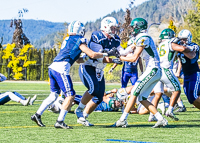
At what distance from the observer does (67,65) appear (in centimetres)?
712

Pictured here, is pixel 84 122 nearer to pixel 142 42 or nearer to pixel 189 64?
pixel 142 42

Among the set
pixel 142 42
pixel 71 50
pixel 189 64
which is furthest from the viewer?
pixel 189 64

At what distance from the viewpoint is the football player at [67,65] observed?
6.98 m

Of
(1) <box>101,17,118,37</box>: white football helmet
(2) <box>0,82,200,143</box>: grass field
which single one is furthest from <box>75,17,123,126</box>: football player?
(2) <box>0,82,200,143</box>: grass field

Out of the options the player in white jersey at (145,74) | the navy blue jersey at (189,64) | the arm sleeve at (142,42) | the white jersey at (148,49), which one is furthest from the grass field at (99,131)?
the arm sleeve at (142,42)

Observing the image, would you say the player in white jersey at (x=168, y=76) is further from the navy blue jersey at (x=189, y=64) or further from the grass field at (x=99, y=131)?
the grass field at (x=99, y=131)

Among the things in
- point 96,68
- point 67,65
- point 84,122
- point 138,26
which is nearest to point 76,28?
point 67,65

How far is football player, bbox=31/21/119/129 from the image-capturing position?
698 centimetres

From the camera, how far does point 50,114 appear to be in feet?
30.8

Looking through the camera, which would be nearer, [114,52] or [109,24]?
[114,52]

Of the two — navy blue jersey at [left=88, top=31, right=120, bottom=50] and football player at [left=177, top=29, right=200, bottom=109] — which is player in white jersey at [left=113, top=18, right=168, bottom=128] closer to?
navy blue jersey at [left=88, top=31, right=120, bottom=50]

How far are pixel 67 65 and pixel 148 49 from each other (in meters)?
1.36

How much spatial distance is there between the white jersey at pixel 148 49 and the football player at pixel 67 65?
476 millimetres

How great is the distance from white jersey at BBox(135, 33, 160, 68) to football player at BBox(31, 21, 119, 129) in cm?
48
